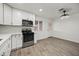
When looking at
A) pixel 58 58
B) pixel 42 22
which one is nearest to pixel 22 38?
pixel 58 58

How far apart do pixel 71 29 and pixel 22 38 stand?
Answer: 14.1 ft

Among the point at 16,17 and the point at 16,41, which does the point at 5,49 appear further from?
the point at 16,17

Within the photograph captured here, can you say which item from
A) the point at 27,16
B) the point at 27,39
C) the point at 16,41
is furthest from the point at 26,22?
the point at 16,41

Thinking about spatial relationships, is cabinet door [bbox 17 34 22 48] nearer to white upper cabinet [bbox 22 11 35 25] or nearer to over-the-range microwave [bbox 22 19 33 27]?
over-the-range microwave [bbox 22 19 33 27]

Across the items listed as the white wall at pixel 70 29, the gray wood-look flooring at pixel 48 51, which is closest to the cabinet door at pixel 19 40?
the gray wood-look flooring at pixel 48 51

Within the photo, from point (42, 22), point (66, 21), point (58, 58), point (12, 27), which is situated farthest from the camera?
point (42, 22)

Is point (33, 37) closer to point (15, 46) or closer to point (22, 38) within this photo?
point (22, 38)

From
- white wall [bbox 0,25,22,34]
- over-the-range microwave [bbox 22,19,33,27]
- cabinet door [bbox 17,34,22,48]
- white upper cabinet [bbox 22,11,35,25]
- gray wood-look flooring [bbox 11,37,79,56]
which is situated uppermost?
white upper cabinet [bbox 22,11,35,25]

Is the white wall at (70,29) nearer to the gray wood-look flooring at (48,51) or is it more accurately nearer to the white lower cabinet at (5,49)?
the gray wood-look flooring at (48,51)

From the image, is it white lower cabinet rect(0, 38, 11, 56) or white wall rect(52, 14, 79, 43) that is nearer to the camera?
white lower cabinet rect(0, 38, 11, 56)

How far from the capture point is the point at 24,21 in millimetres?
3979

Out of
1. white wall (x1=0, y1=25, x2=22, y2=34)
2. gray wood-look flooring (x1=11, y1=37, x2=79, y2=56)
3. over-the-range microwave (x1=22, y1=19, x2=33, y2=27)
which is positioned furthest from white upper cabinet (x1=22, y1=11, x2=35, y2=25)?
gray wood-look flooring (x1=11, y1=37, x2=79, y2=56)

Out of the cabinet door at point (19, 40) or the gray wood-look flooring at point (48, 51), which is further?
the cabinet door at point (19, 40)

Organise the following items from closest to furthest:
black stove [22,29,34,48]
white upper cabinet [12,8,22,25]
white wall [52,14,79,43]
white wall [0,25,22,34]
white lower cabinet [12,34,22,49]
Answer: white lower cabinet [12,34,22,49] → white wall [0,25,22,34] → white upper cabinet [12,8,22,25] → black stove [22,29,34,48] → white wall [52,14,79,43]
